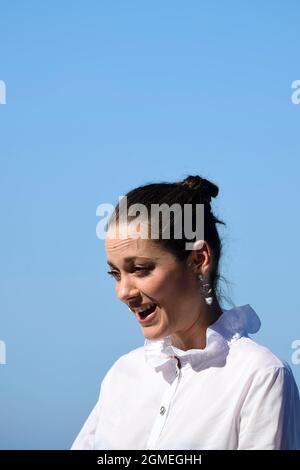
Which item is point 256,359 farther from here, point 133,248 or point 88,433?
point 88,433

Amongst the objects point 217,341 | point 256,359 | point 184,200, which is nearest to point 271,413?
point 256,359

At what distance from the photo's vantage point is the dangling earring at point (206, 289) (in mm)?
2670

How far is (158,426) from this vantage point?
266 cm

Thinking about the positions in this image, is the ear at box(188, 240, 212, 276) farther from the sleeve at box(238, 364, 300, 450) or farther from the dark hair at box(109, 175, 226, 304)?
the sleeve at box(238, 364, 300, 450)

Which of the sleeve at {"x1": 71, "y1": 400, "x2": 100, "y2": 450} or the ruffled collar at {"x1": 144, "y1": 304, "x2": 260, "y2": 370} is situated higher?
the ruffled collar at {"x1": 144, "y1": 304, "x2": 260, "y2": 370}

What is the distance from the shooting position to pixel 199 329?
2.68 m

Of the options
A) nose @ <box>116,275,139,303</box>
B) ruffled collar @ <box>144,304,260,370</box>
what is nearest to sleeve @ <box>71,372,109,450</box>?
ruffled collar @ <box>144,304,260,370</box>

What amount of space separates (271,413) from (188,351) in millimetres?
361

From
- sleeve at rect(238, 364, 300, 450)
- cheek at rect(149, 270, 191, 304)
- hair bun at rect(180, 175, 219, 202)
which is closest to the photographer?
sleeve at rect(238, 364, 300, 450)

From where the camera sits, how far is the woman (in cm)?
249

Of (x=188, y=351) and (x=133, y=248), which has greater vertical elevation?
(x=133, y=248)

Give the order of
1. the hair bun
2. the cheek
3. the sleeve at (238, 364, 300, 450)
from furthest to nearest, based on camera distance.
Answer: the hair bun, the cheek, the sleeve at (238, 364, 300, 450)

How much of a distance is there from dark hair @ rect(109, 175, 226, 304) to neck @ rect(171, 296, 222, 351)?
0.07 metres
